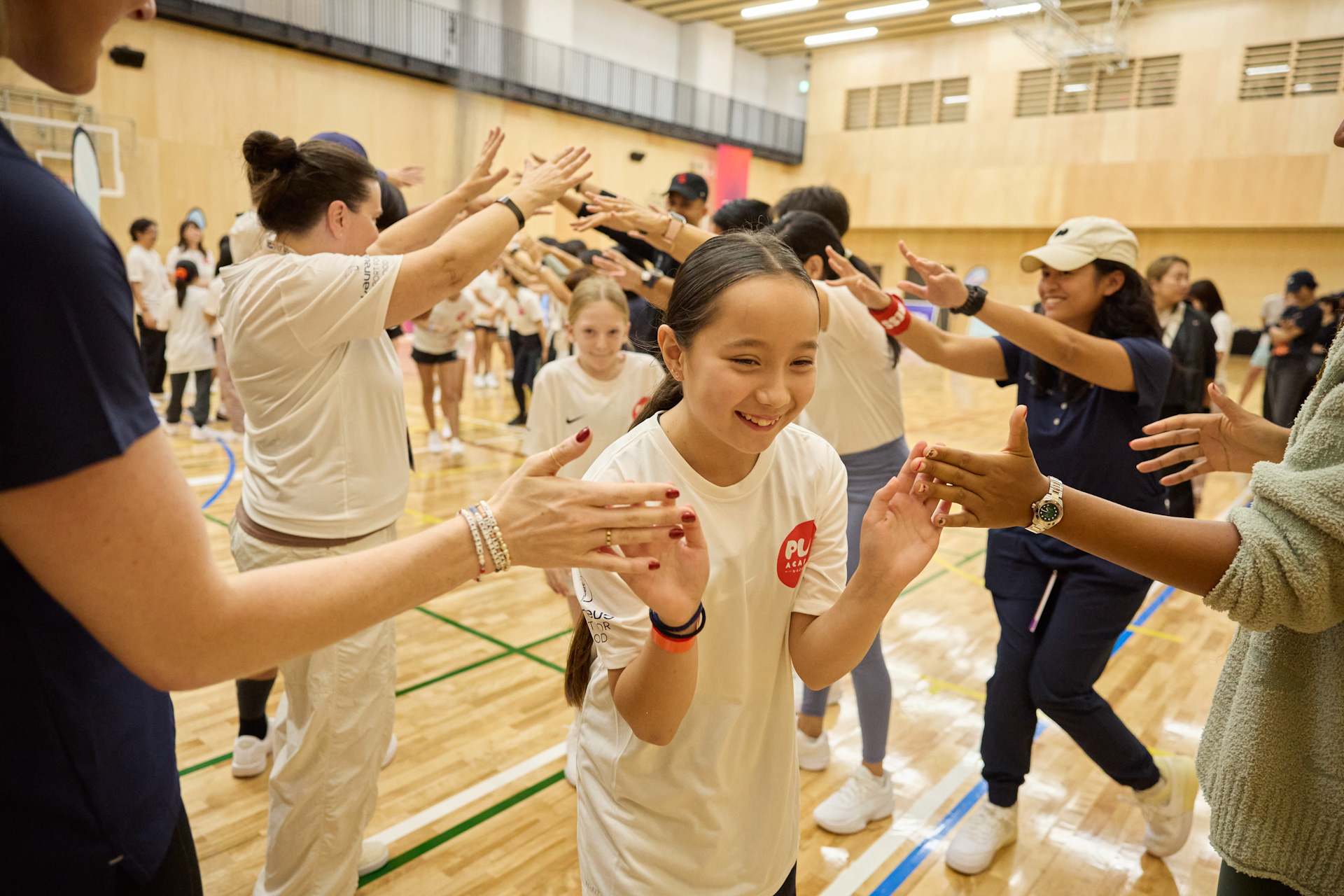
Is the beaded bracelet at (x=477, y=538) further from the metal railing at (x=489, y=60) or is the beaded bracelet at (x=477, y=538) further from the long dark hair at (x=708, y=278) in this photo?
the metal railing at (x=489, y=60)

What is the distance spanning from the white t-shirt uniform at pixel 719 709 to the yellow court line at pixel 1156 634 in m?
3.99

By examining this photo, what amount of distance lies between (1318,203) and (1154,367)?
1942cm

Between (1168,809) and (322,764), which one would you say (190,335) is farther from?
(1168,809)

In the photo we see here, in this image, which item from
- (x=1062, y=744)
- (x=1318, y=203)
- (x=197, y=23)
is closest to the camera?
(x=1062, y=744)

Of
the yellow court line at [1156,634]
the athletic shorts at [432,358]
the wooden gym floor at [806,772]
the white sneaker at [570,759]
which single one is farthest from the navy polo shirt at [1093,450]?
the athletic shorts at [432,358]

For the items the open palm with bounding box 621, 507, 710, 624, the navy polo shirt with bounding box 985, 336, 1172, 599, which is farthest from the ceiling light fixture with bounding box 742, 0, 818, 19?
the open palm with bounding box 621, 507, 710, 624

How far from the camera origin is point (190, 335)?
7922 millimetres

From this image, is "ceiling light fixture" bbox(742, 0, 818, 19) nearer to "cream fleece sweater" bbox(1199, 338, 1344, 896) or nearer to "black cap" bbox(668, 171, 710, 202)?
"black cap" bbox(668, 171, 710, 202)

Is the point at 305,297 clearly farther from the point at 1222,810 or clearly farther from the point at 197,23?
the point at 197,23

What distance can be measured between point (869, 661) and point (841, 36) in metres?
22.9

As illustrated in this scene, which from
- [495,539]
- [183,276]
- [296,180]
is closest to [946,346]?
→ [296,180]

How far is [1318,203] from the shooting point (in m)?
17.2

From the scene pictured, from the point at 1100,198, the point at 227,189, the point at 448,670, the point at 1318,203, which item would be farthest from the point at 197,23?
the point at 1318,203

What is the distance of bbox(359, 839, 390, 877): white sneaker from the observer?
102 inches
